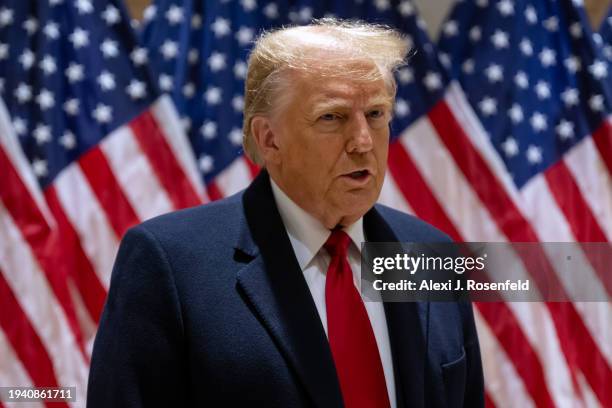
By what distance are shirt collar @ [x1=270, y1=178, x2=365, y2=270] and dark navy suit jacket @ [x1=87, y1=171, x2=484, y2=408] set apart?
3 centimetres

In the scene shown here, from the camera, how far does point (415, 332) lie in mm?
1442

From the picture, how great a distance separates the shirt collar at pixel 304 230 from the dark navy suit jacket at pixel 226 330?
0.08ft

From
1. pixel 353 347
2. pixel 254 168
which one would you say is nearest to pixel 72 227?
pixel 254 168

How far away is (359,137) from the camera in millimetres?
1407

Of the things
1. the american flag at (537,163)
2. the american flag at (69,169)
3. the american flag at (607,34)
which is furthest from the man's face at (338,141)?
the american flag at (607,34)

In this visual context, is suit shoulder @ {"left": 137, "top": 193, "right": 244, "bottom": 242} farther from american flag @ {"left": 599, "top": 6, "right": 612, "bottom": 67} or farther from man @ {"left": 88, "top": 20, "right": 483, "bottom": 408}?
american flag @ {"left": 599, "top": 6, "right": 612, "bottom": 67}

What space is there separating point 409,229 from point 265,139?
0.35 m

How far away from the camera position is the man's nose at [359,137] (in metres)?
1.41

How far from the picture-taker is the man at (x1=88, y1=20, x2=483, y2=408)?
4.37ft

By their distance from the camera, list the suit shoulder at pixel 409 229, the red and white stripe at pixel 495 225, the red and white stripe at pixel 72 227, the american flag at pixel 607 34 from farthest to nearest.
A: the american flag at pixel 607 34, the red and white stripe at pixel 495 225, the red and white stripe at pixel 72 227, the suit shoulder at pixel 409 229

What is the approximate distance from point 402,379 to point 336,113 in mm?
466

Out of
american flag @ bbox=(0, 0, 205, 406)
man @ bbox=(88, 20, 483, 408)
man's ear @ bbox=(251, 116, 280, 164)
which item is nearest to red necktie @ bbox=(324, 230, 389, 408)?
man @ bbox=(88, 20, 483, 408)

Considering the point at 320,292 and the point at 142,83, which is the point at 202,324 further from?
the point at 142,83
